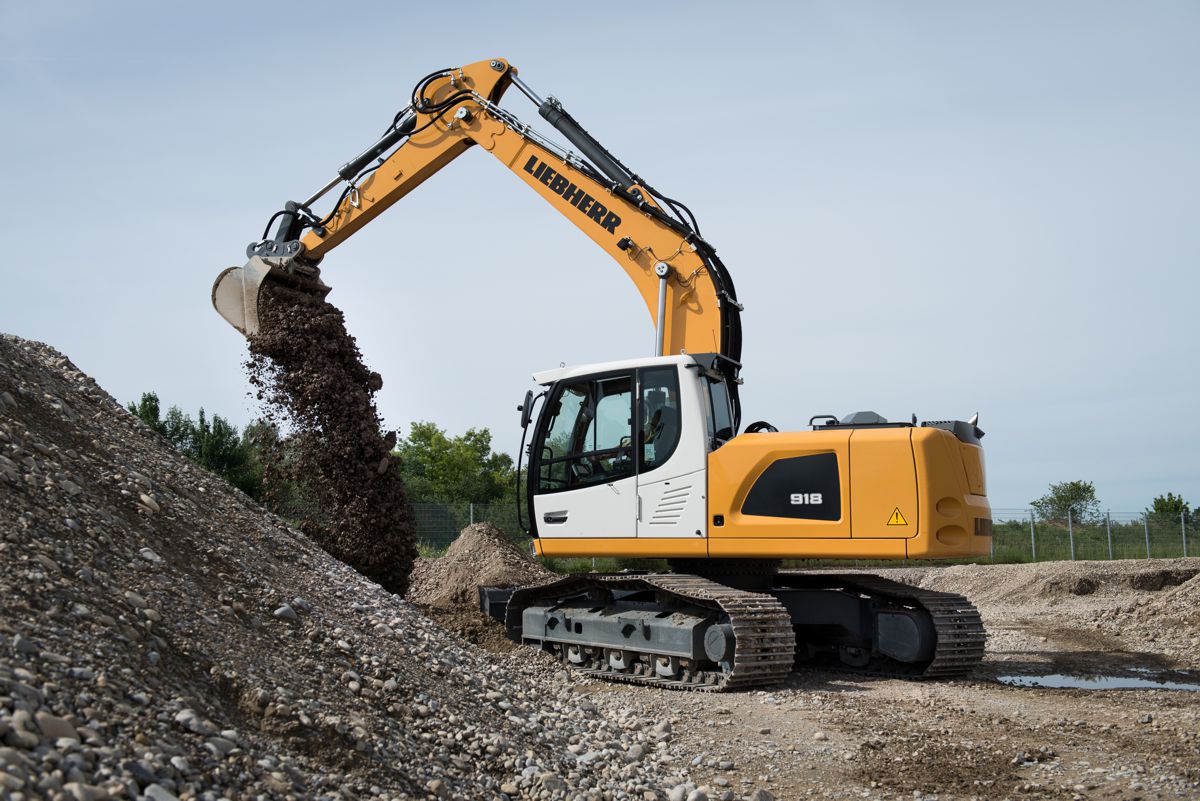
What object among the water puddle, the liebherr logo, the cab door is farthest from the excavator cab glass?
the water puddle

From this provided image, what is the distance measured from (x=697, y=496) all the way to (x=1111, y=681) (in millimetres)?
4236

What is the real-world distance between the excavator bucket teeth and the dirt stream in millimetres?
2200

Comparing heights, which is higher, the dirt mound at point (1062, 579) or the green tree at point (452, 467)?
the green tree at point (452, 467)

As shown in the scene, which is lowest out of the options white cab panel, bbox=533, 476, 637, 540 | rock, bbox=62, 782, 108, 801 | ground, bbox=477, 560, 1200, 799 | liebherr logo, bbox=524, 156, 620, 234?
ground, bbox=477, 560, 1200, 799

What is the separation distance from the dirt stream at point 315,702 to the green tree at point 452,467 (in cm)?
A: 3065

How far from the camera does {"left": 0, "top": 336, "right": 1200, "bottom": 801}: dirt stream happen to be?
4008 mm

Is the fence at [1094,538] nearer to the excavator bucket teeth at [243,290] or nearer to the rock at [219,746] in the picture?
the excavator bucket teeth at [243,290]

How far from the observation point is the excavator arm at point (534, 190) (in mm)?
9672

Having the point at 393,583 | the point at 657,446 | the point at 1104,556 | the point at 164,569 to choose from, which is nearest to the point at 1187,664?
the point at 657,446

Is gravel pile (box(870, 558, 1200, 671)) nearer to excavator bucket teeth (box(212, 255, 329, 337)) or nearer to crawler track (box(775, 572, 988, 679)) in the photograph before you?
crawler track (box(775, 572, 988, 679))

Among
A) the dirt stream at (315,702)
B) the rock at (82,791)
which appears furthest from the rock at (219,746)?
the rock at (82,791)

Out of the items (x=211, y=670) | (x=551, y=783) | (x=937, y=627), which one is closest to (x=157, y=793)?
(x=211, y=670)

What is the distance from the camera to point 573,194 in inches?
412

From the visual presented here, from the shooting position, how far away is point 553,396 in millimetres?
9898
